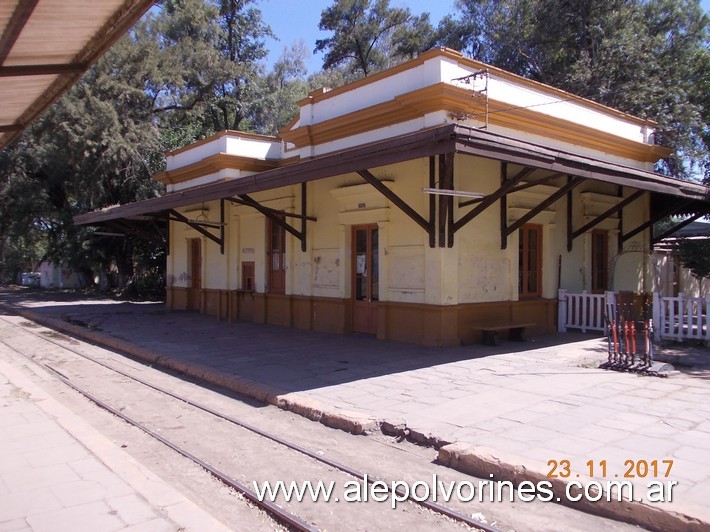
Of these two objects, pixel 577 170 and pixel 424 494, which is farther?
pixel 577 170

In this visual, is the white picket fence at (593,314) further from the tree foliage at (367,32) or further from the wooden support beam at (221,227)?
the tree foliage at (367,32)

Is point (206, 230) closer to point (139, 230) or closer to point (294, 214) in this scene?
point (139, 230)

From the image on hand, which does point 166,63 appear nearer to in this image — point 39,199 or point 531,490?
point 39,199

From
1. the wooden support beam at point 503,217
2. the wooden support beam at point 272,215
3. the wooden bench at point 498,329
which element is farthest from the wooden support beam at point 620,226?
the wooden support beam at point 272,215

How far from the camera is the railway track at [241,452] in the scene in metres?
4.10

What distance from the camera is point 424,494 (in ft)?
14.7

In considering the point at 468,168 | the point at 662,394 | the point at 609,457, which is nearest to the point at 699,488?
the point at 609,457

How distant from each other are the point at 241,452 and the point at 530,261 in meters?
9.47

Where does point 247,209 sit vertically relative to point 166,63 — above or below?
below

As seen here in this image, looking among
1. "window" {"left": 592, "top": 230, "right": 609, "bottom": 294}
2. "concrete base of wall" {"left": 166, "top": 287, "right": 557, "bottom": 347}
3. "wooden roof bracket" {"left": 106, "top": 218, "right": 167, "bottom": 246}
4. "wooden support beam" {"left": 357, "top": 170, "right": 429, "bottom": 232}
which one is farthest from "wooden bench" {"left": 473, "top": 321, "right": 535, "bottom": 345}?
"wooden roof bracket" {"left": 106, "top": 218, "right": 167, "bottom": 246}

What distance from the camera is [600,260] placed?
15180 millimetres

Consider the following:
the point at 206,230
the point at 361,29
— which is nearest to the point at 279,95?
the point at 361,29

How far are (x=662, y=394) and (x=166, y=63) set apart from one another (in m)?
27.1

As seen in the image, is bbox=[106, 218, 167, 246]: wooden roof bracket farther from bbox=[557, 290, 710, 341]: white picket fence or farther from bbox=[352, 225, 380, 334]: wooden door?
bbox=[557, 290, 710, 341]: white picket fence
